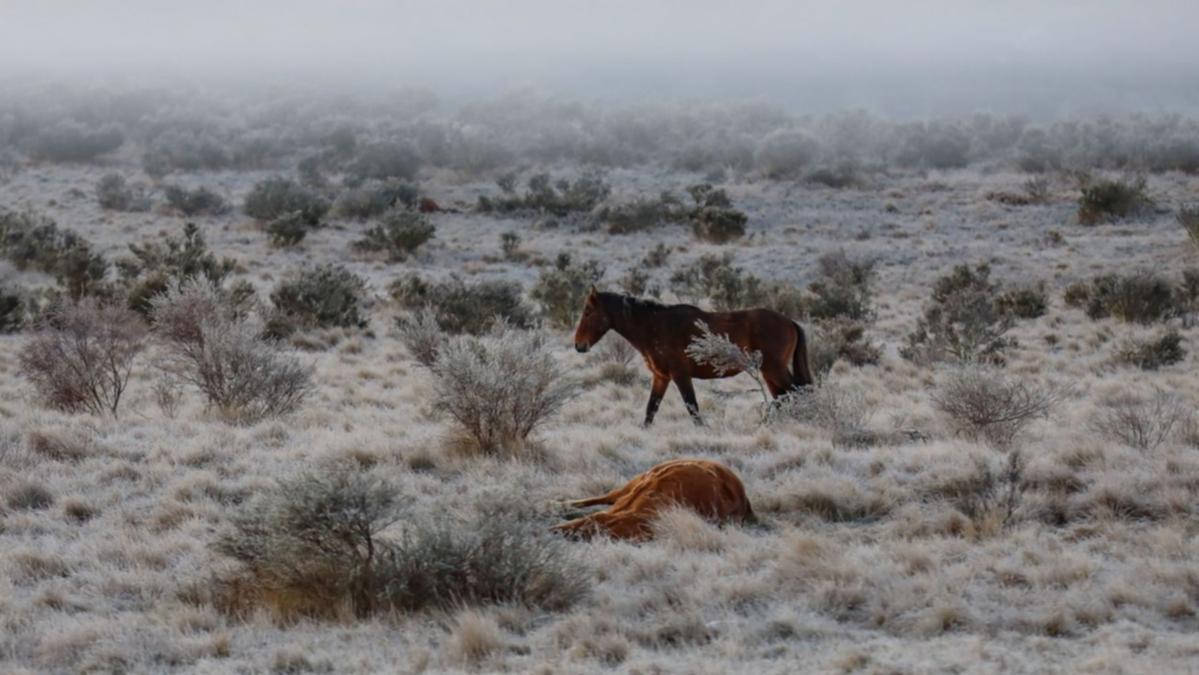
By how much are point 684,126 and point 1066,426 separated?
179ft

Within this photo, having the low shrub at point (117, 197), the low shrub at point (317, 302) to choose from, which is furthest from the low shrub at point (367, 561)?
the low shrub at point (117, 197)

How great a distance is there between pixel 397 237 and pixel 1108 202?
58.8 ft

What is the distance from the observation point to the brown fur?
7270 mm

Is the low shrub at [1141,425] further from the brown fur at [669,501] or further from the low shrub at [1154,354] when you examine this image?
the low shrub at [1154,354]

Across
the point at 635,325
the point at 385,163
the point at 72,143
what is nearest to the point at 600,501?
the point at 635,325

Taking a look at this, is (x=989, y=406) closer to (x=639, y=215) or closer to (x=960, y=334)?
(x=960, y=334)

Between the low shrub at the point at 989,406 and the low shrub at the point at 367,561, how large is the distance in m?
5.15

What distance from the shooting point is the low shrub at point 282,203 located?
30647mm

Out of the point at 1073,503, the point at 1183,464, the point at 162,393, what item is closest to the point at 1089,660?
the point at 1073,503

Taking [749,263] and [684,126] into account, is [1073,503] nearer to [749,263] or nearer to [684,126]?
[749,263]

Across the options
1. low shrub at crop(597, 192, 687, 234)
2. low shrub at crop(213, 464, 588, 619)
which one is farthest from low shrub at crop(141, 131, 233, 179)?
low shrub at crop(213, 464, 588, 619)

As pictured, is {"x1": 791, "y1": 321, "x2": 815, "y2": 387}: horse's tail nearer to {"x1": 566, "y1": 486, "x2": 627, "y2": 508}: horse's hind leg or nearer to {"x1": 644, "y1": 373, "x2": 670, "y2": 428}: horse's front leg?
{"x1": 644, "y1": 373, "x2": 670, "y2": 428}: horse's front leg

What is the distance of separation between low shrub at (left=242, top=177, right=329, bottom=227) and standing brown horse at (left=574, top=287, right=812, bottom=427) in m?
20.0

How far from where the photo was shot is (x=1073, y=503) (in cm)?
759
